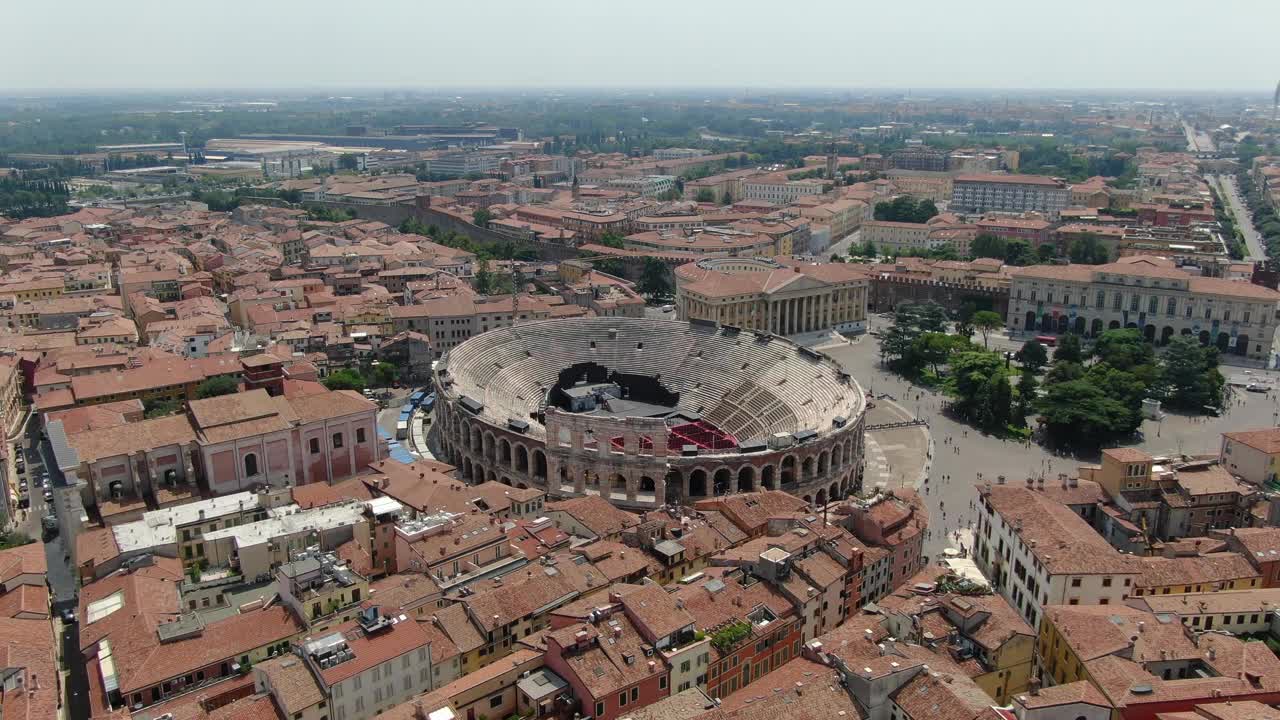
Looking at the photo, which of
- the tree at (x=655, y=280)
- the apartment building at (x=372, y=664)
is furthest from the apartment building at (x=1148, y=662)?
the tree at (x=655, y=280)

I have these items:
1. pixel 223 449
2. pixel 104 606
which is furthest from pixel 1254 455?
pixel 104 606

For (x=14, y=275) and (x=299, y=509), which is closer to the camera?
(x=299, y=509)

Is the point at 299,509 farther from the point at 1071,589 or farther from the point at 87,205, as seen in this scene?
the point at 87,205

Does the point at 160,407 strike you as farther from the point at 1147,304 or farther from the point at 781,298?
the point at 1147,304

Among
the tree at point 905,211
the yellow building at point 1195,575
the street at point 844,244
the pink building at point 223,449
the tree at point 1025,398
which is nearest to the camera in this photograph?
the yellow building at point 1195,575

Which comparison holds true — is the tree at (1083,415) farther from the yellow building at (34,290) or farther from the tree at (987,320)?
the yellow building at (34,290)

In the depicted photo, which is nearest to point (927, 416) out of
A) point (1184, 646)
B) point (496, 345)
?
point (496, 345)
